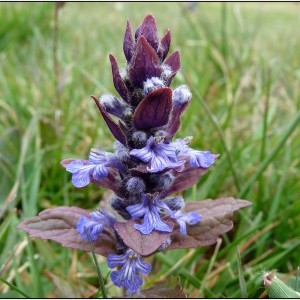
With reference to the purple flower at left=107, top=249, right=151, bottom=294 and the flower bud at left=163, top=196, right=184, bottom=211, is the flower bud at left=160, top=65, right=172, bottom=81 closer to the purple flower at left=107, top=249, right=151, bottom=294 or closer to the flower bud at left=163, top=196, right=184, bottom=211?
the flower bud at left=163, top=196, right=184, bottom=211

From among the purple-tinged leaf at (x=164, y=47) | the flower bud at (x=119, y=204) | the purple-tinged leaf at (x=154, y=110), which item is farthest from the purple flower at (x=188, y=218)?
the purple-tinged leaf at (x=164, y=47)

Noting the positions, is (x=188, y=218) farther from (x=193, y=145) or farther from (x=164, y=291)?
(x=193, y=145)

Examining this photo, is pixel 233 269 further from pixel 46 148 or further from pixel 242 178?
pixel 46 148

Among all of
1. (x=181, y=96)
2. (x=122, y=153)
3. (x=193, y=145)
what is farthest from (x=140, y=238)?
(x=193, y=145)

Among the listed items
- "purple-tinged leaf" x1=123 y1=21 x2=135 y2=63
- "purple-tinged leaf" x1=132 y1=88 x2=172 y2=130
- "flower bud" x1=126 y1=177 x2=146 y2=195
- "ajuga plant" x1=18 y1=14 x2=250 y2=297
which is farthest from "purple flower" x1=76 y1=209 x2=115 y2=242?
"purple-tinged leaf" x1=123 y1=21 x2=135 y2=63

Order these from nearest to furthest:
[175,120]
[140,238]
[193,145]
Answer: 1. [140,238]
2. [175,120]
3. [193,145]

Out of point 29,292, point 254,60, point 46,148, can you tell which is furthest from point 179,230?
point 254,60

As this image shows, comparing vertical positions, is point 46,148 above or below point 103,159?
below
